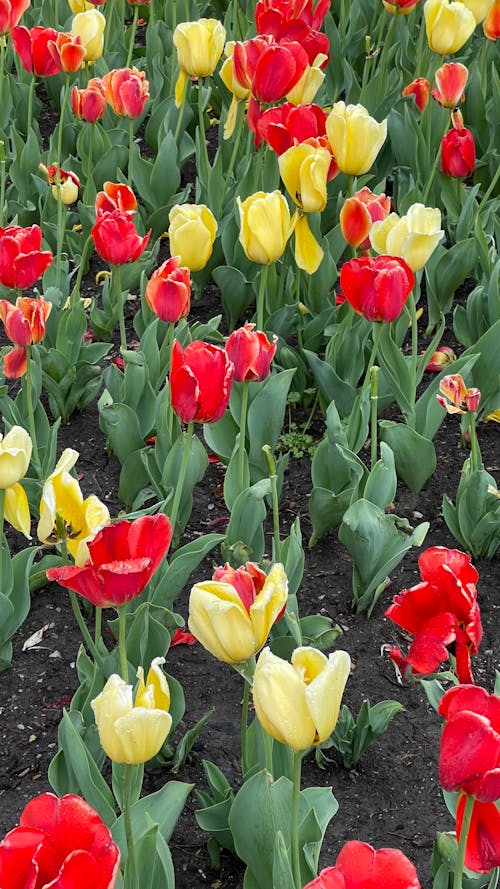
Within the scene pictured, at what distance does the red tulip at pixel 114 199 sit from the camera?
2.48m

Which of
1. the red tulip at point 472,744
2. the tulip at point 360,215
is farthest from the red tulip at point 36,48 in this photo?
the red tulip at point 472,744

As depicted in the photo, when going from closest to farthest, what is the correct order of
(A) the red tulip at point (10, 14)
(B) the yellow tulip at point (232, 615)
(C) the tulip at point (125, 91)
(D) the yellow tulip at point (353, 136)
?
(B) the yellow tulip at point (232, 615) < (D) the yellow tulip at point (353, 136) < (C) the tulip at point (125, 91) < (A) the red tulip at point (10, 14)

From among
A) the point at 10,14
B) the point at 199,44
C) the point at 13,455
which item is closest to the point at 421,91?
the point at 199,44

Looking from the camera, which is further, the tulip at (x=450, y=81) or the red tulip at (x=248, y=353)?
the tulip at (x=450, y=81)

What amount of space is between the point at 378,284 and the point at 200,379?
0.45m

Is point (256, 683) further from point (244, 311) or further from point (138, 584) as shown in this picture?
point (244, 311)

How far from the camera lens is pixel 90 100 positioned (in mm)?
3123

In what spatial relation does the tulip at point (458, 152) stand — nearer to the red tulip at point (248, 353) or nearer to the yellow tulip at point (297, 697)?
the red tulip at point (248, 353)

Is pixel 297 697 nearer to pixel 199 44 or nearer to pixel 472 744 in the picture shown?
pixel 472 744

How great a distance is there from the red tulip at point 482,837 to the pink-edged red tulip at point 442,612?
161 millimetres

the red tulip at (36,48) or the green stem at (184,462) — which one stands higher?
the red tulip at (36,48)

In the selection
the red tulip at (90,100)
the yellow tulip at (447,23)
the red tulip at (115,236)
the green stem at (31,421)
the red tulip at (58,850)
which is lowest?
the green stem at (31,421)

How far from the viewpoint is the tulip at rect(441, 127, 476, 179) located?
3041 mm

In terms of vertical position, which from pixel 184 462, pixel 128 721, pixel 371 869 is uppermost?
pixel 371 869
